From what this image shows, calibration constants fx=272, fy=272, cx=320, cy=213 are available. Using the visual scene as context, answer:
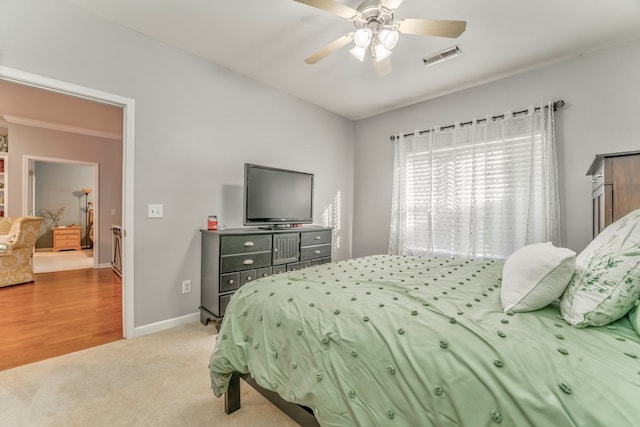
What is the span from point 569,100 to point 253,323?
139 inches

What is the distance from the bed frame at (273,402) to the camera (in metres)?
1.17

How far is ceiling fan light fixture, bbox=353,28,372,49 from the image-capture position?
1822 mm

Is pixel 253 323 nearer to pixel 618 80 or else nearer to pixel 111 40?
pixel 111 40

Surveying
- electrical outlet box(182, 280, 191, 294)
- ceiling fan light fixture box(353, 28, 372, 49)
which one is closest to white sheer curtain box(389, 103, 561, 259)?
ceiling fan light fixture box(353, 28, 372, 49)

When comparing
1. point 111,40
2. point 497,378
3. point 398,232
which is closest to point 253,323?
point 497,378

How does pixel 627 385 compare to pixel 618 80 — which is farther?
pixel 618 80

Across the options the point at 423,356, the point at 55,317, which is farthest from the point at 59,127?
the point at 423,356

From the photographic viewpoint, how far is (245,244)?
2.66 m

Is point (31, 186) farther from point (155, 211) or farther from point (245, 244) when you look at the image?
point (245, 244)

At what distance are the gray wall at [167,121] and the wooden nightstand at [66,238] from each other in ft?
22.8

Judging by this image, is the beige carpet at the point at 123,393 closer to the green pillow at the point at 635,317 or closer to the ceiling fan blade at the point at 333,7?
the green pillow at the point at 635,317

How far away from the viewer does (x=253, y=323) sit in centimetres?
131

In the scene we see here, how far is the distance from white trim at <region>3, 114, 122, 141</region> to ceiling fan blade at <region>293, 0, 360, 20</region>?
222 inches

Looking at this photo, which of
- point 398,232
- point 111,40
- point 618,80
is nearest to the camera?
point 111,40
